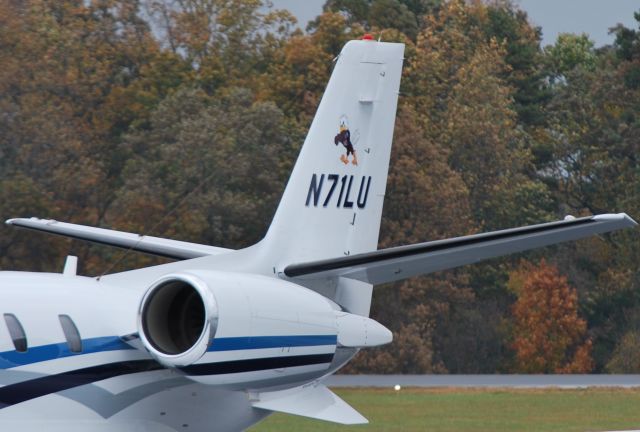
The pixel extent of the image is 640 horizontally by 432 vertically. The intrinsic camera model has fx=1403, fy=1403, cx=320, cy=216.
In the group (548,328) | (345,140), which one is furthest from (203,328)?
(548,328)

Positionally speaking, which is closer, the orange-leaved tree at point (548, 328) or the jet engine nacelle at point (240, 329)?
the jet engine nacelle at point (240, 329)

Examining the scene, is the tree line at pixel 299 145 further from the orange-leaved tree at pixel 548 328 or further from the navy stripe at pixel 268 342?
the navy stripe at pixel 268 342

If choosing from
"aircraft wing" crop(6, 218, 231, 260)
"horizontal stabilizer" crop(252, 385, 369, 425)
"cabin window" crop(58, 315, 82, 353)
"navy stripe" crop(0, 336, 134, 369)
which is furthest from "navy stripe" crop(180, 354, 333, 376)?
"aircraft wing" crop(6, 218, 231, 260)

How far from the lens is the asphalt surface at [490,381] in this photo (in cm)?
2850

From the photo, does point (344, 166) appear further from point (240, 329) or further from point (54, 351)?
point (54, 351)

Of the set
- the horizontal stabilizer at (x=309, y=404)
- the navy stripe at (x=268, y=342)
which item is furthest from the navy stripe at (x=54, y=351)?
the horizontal stabilizer at (x=309, y=404)

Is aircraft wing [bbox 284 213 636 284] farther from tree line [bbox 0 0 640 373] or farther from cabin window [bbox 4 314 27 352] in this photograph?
tree line [bbox 0 0 640 373]

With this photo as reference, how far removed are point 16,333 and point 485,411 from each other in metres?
14.0

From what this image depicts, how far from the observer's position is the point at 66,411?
35.3 feet

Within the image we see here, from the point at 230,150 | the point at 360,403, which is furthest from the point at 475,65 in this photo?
the point at 360,403

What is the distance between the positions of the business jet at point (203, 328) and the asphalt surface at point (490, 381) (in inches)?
631

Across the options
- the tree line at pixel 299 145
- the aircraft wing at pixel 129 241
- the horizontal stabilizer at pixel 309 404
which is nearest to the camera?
the horizontal stabilizer at pixel 309 404

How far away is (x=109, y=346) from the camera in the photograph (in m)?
10.9

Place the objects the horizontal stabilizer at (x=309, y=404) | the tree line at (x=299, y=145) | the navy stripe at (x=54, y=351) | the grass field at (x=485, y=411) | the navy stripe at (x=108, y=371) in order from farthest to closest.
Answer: the tree line at (x=299, y=145) < the grass field at (x=485, y=411) < the horizontal stabilizer at (x=309, y=404) < the navy stripe at (x=108, y=371) < the navy stripe at (x=54, y=351)
